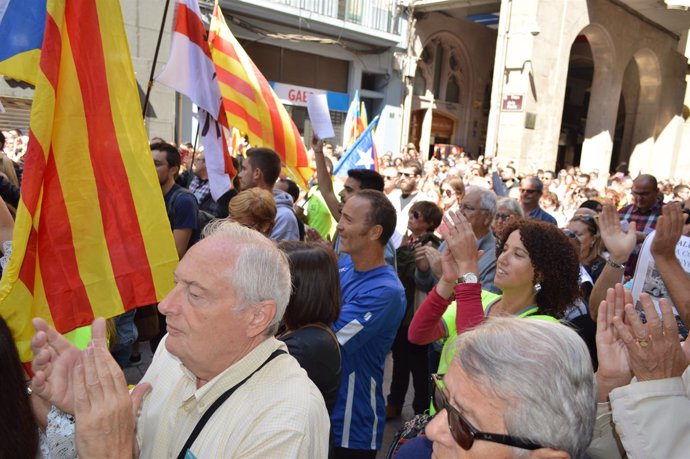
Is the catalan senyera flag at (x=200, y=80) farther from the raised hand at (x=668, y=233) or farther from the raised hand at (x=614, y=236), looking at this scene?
the raised hand at (x=668, y=233)

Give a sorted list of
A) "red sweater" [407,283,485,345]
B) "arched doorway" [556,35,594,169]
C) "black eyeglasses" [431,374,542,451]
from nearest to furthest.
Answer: "black eyeglasses" [431,374,542,451], "red sweater" [407,283,485,345], "arched doorway" [556,35,594,169]

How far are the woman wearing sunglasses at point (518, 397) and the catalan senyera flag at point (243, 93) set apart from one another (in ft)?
13.8

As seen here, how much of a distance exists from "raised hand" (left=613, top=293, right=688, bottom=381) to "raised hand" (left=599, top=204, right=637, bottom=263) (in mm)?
1635

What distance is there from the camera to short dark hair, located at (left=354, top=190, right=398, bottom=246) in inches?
117

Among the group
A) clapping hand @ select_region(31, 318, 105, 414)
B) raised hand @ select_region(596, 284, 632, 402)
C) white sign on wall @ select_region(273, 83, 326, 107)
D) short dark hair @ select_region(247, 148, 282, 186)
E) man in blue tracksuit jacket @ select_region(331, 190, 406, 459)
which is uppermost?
white sign on wall @ select_region(273, 83, 326, 107)

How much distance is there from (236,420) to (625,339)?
1117 mm

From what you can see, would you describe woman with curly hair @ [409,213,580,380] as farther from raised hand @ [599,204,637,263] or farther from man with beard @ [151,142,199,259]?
man with beard @ [151,142,199,259]

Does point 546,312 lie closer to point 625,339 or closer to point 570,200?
point 625,339

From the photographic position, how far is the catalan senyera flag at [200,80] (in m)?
3.92

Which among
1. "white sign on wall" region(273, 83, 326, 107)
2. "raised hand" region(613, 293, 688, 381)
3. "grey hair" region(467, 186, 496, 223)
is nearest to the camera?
"raised hand" region(613, 293, 688, 381)

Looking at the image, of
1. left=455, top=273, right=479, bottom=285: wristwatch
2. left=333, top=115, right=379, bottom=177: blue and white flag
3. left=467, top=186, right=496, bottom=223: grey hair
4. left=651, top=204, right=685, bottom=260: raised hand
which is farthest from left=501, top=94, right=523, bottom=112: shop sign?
left=455, top=273, right=479, bottom=285: wristwatch

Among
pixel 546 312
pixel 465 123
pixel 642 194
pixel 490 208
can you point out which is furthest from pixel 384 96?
pixel 546 312

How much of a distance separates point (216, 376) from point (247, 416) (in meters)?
0.16

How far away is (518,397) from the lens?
1.21 metres
